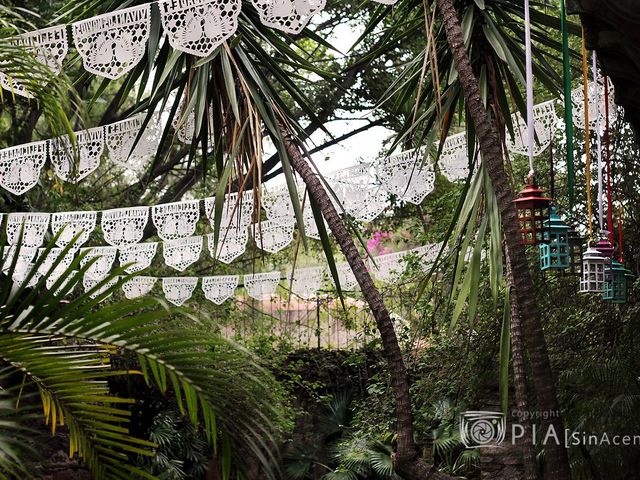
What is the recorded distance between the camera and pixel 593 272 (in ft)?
8.94

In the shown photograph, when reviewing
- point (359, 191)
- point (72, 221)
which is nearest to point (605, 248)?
point (359, 191)

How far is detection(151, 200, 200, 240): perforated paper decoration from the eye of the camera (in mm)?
4840

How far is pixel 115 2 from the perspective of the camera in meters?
4.38

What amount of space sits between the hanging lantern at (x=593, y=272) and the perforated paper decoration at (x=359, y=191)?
2099 mm

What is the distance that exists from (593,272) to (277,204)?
240cm

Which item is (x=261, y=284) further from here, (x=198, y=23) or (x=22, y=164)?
(x=198, y=23)

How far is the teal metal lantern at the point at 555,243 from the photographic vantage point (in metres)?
2.70

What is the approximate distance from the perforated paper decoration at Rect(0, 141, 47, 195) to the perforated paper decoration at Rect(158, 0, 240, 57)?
1.33 m

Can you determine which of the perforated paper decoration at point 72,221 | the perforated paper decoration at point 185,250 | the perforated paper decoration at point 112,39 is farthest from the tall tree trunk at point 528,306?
the perforated paper decoration at point 72,221

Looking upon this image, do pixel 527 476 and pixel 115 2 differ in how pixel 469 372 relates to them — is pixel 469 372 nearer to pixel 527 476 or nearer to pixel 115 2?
pixel 527 476

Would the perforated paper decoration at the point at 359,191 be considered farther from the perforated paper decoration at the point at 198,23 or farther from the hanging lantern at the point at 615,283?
the hanging lantern at the point at 615,283

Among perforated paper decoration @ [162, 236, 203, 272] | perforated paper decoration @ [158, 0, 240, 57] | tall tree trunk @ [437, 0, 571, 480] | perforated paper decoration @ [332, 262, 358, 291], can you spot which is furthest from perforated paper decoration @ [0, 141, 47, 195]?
tall tree trunk @ [437, 0, 571, 480]

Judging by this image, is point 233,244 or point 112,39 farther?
point 233,244

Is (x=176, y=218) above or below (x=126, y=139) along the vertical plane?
below
